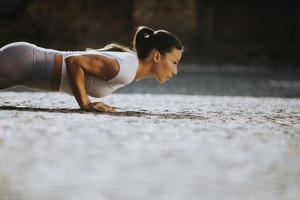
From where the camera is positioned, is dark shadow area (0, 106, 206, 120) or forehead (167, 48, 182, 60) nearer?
dark shadow area (0, 106, 206, 120)

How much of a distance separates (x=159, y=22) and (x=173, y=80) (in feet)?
12.5

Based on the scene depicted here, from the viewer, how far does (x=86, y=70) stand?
122 inches

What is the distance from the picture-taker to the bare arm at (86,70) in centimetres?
305

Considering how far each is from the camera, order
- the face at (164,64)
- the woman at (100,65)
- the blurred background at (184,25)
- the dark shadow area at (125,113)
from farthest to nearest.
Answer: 1. the blurred background at (184,25)
2. the face at (164,64)
3. the woman at (100,65)
4. the dark shadow area at (125,113)

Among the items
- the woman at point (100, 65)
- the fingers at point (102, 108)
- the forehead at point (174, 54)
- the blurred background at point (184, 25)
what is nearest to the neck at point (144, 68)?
the woman at point (100, 65)

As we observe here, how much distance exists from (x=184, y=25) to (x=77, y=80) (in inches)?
310

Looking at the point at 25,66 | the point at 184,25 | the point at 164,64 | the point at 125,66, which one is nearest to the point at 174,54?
the point at 164,64

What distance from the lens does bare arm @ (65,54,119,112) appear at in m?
3.05

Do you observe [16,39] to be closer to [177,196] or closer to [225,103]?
[225,103]

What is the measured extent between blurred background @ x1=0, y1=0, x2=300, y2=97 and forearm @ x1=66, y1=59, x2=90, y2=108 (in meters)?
7.28

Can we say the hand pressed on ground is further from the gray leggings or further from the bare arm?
the gray leggings

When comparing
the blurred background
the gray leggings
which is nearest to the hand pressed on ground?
the gray leggings

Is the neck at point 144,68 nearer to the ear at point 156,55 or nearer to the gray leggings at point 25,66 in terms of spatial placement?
the ear at point 156,55

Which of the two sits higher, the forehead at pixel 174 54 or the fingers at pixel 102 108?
the forehead at pixel 174 54
